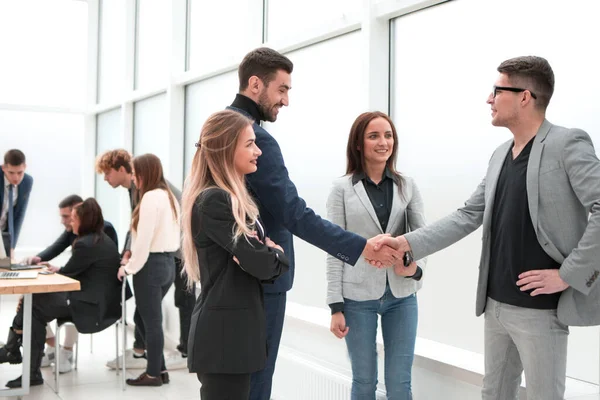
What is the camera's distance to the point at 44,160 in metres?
8.75

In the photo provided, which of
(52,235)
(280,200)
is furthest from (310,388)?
(52,235)

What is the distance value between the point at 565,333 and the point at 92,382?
3.59 meters

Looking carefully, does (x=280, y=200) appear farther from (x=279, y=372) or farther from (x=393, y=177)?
(x=279, y=372)

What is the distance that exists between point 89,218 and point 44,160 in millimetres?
4539

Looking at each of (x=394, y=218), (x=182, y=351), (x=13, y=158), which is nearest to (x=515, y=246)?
(x=394, y=218)

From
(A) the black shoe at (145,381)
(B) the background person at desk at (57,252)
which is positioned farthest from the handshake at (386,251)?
(B) the background person at desk at (57,252)

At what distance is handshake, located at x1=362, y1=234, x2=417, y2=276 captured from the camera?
8.70 feet

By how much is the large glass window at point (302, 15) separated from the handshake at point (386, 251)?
161 cm

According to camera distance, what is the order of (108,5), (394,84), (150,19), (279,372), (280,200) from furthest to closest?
(108,5)
(150,19)
(279,372)
(394,84)
(280,200)

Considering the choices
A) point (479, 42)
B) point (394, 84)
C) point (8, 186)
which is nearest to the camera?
point (479, 42)

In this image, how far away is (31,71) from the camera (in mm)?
8672

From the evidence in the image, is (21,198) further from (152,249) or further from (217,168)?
(217,168)

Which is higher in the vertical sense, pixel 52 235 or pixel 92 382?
pixel 52 235

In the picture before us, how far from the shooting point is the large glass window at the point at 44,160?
8555 millimetres
